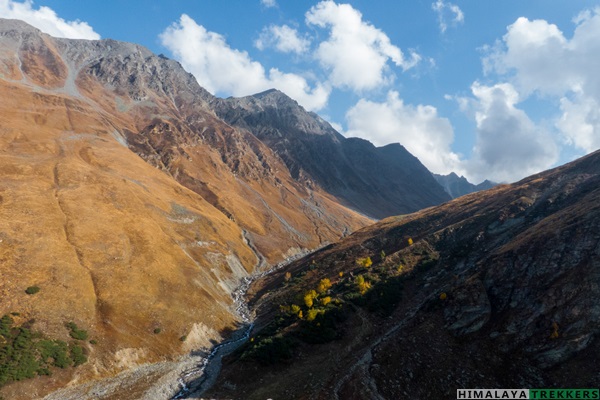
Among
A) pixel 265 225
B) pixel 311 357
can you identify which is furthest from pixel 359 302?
pixel 265 225

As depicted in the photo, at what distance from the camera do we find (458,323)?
1853 inches

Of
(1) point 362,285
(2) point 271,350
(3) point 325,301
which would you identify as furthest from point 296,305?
(2) point 271,350

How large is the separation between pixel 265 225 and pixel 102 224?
4219 inches

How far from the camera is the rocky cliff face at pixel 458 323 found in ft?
127

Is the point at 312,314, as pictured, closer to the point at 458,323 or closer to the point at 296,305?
the point at 296,305

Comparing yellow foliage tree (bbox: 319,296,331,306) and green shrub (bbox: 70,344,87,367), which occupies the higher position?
green shrub (bbox: 70,344,87,367)

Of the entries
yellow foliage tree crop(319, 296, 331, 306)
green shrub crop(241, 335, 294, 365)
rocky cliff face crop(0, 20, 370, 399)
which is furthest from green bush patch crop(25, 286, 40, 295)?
yellow foliage tree crop(319, 296, 331, 306)

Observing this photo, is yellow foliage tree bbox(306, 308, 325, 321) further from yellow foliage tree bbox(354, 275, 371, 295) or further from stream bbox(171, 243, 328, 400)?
stream bbox(171, 243, 328, 400)

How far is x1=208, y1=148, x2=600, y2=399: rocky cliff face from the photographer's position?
127 ft

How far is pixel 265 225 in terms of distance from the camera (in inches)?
7416

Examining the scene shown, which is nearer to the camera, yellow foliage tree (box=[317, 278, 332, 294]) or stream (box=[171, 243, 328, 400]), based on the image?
stream (box=[171, 243, 328, 400])

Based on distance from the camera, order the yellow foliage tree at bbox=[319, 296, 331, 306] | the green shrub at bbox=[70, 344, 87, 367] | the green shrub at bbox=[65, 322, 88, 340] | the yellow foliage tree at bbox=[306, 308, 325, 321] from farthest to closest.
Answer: the yellow foliage tree at bbox=[319, 296, 331, 306], the yellow foliage tree at bbox=[306, 308, 325, 321], the green shrub at bbox=[65, 322, 88, 340], the green shrub at bbox=[70, 344, 87, 367]


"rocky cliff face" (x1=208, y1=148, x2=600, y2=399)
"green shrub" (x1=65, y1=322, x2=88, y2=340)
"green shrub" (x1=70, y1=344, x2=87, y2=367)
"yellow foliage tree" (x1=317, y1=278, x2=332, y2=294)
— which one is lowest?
"rocky cliff face" (x1=208, y1=148, x2=600, y2=399)

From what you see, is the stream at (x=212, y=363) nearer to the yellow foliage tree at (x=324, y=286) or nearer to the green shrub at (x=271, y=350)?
the green shrub at (x=271, y=350)
